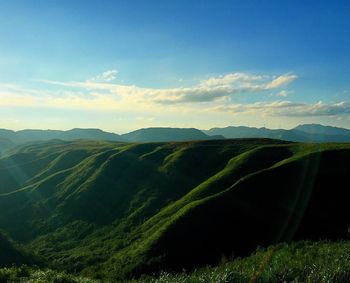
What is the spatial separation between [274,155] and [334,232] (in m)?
34.3

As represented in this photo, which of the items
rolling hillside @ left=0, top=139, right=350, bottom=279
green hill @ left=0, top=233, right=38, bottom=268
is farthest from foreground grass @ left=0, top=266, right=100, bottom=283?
green hill @ left=0, top=233, right=38, bottom=268

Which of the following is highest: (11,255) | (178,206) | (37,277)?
(37,277)

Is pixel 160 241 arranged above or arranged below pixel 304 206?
below

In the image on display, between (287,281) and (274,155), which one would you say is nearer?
(287,281)

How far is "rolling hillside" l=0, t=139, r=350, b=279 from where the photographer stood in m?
46.5

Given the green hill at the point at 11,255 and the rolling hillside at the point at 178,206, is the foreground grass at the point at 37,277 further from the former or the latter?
the green hill at the point at 11,255

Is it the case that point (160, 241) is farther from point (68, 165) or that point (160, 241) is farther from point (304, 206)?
point (68, 165)

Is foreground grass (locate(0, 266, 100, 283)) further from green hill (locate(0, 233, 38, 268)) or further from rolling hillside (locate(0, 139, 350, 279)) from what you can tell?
green hill (locate(0, 233, 38, 268))

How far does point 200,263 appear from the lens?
4344cm

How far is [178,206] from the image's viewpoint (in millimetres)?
64562

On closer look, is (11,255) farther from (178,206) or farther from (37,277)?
(37,277)

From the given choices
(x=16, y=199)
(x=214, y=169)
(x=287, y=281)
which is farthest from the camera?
(x=16, y=199)

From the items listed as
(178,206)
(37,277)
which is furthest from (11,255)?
(37,277)

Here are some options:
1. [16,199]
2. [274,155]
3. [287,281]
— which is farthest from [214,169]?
[287,281]
